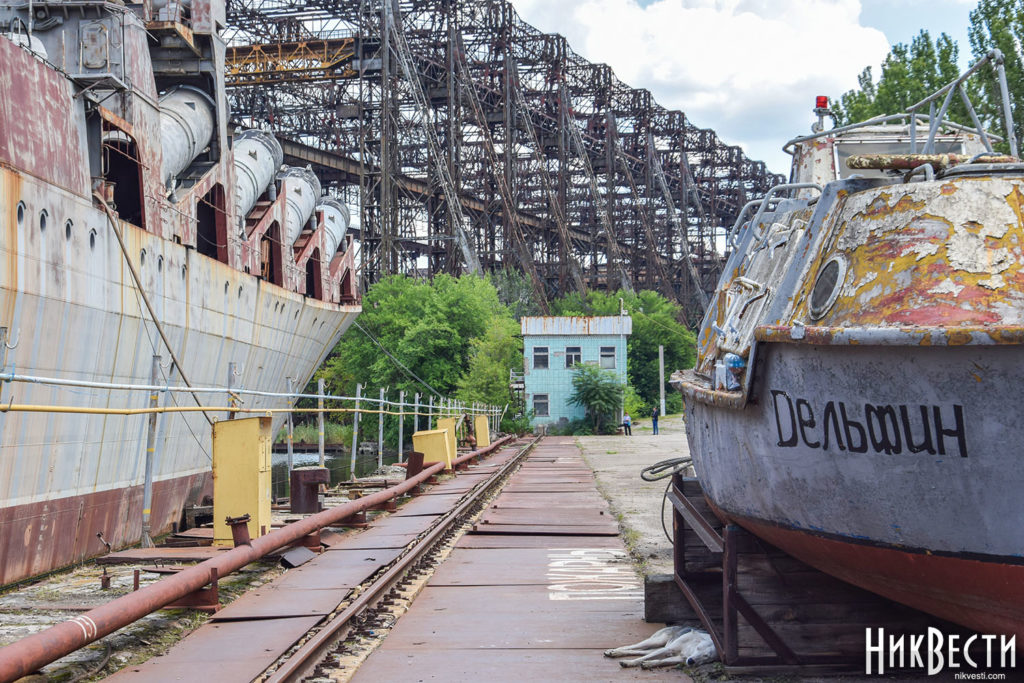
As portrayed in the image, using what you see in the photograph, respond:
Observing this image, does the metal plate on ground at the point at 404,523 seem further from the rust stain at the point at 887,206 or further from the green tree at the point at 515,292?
the green tree at the point at 515,292

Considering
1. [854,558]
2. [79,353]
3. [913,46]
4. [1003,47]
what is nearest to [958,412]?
[854,558]

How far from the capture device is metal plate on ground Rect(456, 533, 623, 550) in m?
10.4

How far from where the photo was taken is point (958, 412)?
3914 millimetres

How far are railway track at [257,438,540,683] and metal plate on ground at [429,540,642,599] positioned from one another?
22 cm

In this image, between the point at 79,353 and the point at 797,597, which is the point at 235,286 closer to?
the point at 79,353

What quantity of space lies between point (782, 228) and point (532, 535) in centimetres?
583

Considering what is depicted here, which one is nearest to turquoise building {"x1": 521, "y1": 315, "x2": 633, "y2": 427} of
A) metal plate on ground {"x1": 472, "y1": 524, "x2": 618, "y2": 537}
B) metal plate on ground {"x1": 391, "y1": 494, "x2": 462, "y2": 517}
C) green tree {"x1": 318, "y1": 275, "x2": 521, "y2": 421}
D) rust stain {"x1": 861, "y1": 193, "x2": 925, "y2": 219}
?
green tree {"x1": 318, "y1": 275, "x2": 521, "y2": 421}

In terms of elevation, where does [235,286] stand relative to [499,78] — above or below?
below

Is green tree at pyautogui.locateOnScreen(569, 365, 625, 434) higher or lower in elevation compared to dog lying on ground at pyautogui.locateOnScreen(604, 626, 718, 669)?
higher

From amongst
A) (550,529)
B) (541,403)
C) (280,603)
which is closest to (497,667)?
(280,603)

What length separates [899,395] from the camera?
4059 millimetres

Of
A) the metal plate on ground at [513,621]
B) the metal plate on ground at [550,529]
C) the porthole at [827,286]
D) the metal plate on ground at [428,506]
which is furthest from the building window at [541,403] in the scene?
the porthole at [827,286]

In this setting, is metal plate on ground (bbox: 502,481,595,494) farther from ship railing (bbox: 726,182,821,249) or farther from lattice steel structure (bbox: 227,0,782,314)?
lattice steel structure (bbox: 227,0,782,314)

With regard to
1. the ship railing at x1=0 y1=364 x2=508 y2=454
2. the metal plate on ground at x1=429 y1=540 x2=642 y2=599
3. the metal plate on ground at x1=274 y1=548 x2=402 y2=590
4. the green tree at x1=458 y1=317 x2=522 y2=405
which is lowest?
the metal plate on ground at x1=429 y1=540 x2=642 y2=599
